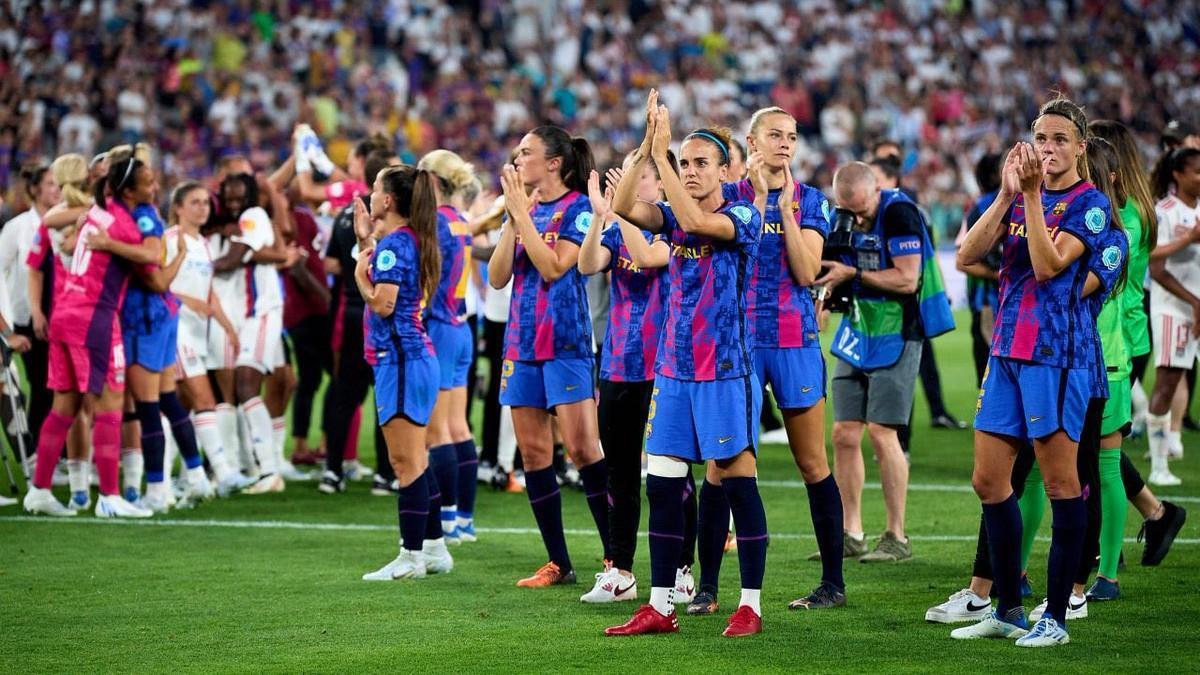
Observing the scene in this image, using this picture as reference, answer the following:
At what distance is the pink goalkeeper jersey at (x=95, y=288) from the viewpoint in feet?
32.0

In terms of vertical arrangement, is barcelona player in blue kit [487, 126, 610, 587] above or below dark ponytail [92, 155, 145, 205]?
below

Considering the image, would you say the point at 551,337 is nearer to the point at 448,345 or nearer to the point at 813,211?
the point at 448,345

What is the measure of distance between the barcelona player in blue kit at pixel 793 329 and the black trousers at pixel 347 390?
14.4 feet

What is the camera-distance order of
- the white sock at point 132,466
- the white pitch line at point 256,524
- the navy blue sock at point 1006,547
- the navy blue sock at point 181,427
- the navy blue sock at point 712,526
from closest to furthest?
the navy blue sock at point 1006,547, the navy blue sock at point 712,526, the white pitch line at point 256,524, the navy blue sock at point 181,427, the white sock at point 132,466

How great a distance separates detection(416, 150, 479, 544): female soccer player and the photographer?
213cm

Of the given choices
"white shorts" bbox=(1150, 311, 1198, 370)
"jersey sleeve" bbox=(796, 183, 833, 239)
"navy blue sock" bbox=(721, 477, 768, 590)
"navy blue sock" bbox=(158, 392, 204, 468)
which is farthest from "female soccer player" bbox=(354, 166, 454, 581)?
"white shorts" bbox=(1150, 311, 1198, 370)

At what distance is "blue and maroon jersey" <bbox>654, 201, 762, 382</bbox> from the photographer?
252 inches

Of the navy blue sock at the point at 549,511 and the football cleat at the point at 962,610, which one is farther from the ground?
the navy blue sock at the point at 549,511

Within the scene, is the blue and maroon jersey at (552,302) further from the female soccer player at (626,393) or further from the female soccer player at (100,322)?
the female soccer player at (100,322)

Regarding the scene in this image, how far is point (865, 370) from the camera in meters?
8.55

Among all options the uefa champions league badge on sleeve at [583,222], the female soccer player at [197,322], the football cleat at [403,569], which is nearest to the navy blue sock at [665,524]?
the uefa champions league badge on sleeve at [583,222]

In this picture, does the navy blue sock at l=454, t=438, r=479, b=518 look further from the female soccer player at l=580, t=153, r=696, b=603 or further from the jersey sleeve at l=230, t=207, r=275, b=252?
the jersey sleeve at l=230, t=207, r=275, b=252

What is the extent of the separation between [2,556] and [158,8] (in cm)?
1937

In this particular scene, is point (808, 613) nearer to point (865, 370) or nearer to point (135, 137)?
point (865, 370)
